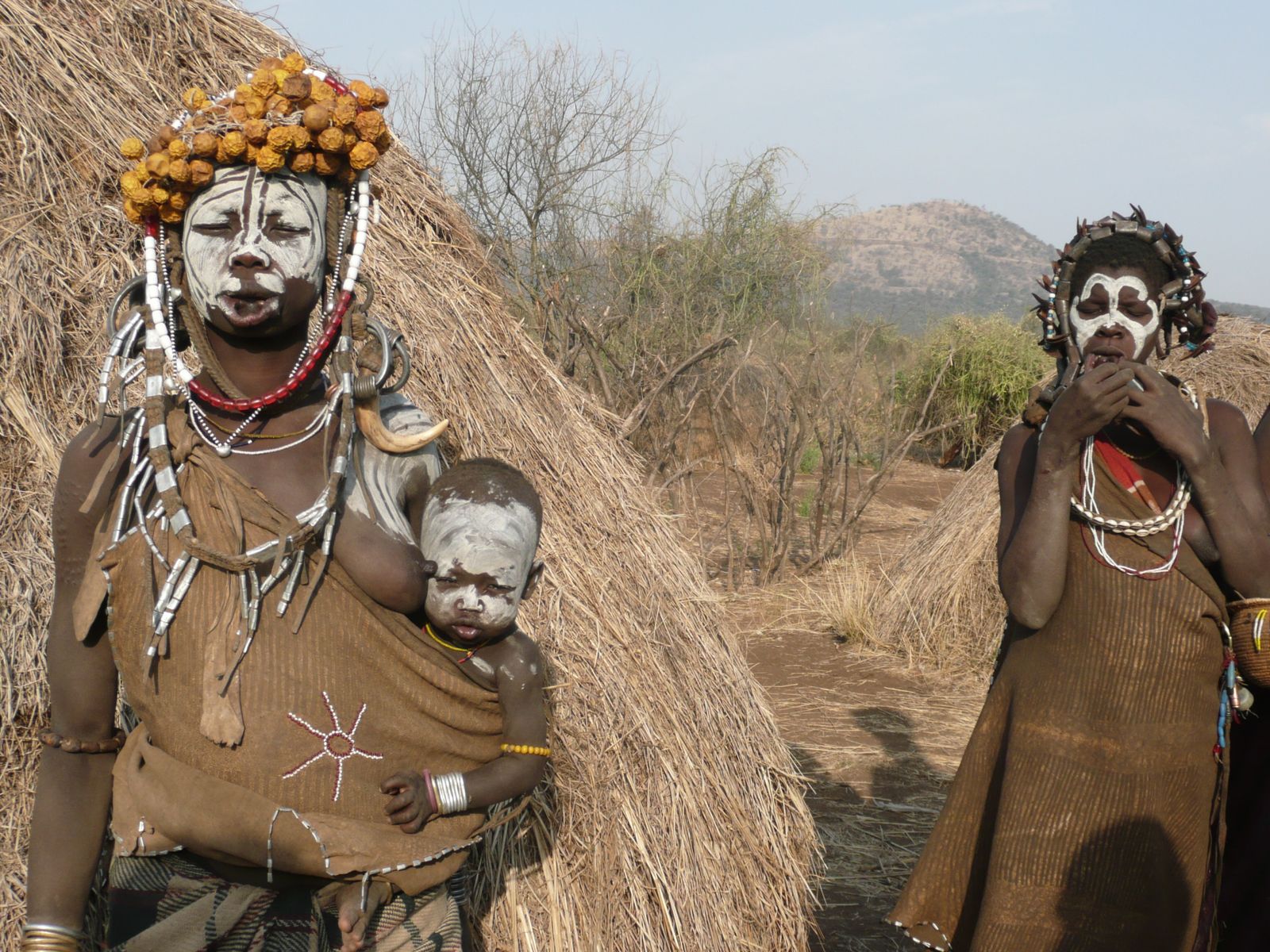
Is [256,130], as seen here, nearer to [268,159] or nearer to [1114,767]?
[268,159]

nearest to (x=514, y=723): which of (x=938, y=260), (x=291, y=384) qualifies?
(x=291, y=384)

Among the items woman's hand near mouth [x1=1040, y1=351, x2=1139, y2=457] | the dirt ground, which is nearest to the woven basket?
woman's hand near mouth [x1=1040, y1=351, x2=1139, y2=457]

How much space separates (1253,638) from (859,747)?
434 cm

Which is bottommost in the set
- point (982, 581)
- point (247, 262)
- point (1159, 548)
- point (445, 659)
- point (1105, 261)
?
point (982, 581)

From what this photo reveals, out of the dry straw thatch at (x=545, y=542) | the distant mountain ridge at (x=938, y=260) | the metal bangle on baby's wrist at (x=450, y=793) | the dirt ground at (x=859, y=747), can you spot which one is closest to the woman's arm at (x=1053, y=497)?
the dry straw thatch at (x=545, y=542)

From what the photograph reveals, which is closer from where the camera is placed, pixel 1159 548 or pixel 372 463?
pixel 372 463

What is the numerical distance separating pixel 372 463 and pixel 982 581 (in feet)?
22.1

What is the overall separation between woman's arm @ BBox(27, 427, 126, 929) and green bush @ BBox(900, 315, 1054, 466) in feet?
52.0

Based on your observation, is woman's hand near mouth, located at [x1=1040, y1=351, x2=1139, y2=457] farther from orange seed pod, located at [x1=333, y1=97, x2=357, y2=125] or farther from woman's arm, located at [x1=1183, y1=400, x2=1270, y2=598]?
orange seed pod, located at [x1=333, y1=97, x2=357, y2=125]

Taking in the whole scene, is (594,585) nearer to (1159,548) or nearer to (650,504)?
(650,504)

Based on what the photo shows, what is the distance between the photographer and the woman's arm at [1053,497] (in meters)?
2.69

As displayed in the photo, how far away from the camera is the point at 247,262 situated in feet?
6.16

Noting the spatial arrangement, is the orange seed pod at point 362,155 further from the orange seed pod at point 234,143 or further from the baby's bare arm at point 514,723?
the baby's bare arm at point 514,723

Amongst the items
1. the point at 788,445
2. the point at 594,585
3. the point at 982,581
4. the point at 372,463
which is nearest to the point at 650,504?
the point at 594,585
